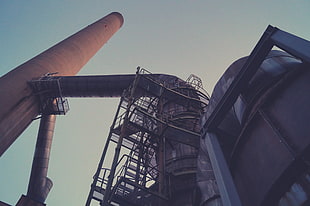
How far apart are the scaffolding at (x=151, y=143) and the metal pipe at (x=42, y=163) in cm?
707

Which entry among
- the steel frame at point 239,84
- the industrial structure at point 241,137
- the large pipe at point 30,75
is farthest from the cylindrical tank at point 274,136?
the large pipe at point 30,75

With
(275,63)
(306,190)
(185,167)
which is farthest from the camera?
(185,167)

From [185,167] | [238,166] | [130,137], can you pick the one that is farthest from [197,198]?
[130,137]

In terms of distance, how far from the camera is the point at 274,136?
13.5 ft

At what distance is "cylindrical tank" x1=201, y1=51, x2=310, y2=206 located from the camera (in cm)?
366

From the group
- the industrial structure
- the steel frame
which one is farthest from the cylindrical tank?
the steel frame

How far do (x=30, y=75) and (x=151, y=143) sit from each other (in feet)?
31.2

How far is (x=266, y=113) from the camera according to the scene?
14.7 feet

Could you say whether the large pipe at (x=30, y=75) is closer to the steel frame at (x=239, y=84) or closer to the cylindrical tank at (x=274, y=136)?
the steel frame at (x=239, y=84)

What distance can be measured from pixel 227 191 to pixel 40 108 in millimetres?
14492

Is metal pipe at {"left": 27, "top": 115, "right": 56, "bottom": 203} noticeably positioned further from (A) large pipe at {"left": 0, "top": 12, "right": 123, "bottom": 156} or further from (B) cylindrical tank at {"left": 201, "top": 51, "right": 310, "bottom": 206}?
(B) cylindrical tank at {"left": 201, "top": 51, "right": 310, "bottom": 206}

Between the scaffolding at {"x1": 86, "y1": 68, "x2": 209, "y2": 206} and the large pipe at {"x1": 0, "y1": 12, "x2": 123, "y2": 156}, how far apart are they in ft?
19.9

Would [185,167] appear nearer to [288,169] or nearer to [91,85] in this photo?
[288,169]

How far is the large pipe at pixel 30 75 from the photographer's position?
12.4 meters
